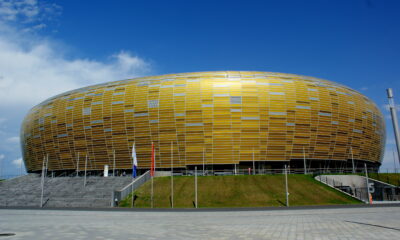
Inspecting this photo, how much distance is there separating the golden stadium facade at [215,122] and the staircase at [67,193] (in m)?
11.9

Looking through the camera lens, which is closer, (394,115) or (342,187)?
(394,115)

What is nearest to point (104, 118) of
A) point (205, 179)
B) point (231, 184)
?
point (205, 179)

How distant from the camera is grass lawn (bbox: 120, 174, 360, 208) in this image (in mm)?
37625

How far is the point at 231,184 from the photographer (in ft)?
144

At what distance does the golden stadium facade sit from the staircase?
11867 mm

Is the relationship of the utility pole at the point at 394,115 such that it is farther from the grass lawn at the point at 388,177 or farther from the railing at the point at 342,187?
the grass lawn at the point at 388,177

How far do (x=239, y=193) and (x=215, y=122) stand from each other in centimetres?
1936

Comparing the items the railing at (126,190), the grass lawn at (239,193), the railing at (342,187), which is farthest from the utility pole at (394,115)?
the railing at (342,187)

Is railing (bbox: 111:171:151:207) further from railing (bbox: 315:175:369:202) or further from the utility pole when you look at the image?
the utility pole

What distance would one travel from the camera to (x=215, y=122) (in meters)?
57.3

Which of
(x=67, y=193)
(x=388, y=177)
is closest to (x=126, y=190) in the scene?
(x=67, y=193)

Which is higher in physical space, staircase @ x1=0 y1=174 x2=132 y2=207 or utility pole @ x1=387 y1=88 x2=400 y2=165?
Result: utility pole @ x1=387 y1=88 x2=400 y2=165

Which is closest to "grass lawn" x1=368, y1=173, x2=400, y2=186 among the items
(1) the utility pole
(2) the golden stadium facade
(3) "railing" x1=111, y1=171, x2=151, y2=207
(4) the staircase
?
(2) the golden stadium facade

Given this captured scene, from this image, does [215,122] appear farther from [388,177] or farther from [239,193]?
[388,177]
